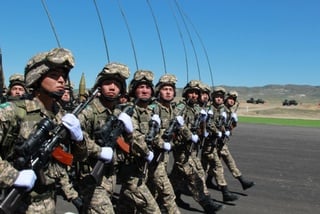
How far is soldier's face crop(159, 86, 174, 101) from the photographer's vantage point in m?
6.68

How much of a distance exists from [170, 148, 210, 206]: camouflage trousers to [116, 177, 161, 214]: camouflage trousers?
200cm

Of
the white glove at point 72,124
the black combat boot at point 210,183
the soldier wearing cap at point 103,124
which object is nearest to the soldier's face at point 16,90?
the soldier wearing cap at point 103,124

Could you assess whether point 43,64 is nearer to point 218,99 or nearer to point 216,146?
point 216,146

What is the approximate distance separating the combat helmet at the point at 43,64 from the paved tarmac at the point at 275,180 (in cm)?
372

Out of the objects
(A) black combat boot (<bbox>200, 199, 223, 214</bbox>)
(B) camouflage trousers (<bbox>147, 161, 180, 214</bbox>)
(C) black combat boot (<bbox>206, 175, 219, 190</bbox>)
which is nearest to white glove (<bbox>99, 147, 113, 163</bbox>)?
(B) camouflage trousers (<bbox>147, 161, 180, 214</bbox>)

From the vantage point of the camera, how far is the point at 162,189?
19.3 ft

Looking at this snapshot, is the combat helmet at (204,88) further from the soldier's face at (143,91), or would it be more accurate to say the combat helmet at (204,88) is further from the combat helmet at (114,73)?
the combat helmet at (114,73)

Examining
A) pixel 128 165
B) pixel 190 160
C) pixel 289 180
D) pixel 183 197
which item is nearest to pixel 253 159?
pixel 289 180

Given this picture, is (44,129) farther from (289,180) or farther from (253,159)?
(253,159)

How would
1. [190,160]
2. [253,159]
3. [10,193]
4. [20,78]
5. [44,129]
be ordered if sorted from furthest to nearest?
[253,159]
[20,78]
[190,160]
[44,129]
[10,193]

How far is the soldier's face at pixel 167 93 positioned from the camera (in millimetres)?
6677

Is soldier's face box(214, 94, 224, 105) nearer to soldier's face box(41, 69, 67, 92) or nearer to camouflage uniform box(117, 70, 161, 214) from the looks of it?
camouflage uniform box(117, 70, 161, 214)

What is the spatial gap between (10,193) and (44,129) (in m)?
0.50

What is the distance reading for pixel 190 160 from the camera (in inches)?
286
